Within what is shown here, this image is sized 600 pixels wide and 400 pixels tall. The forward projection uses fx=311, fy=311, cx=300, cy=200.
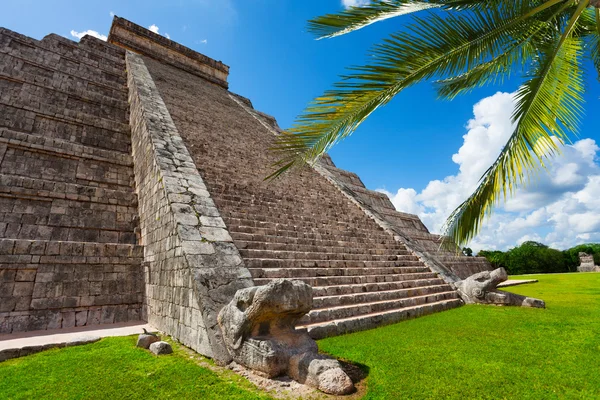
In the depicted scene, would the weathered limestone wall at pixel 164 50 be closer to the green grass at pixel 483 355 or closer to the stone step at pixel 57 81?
the stone step at pixel 57 81

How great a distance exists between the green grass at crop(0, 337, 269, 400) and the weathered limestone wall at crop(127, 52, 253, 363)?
0.43 metres

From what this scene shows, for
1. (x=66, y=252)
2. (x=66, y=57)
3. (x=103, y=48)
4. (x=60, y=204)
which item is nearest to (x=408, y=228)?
(x=66, y=252)

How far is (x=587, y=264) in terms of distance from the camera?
2680 centimetres

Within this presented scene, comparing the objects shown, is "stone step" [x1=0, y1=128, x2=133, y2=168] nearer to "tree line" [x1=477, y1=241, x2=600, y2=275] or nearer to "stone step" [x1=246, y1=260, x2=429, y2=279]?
"stone step" [x1=246, y1=260, x2=429, y2=279]

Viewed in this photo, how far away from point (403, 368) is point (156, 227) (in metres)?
4.75

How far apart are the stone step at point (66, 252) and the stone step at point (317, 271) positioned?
258cm

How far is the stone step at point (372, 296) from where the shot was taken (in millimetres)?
5258

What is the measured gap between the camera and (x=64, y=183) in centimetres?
642

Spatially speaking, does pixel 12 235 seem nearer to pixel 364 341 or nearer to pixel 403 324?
pixel 364 341

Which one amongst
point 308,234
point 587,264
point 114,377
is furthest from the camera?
point 587,264

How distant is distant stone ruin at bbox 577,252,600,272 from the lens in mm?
26141

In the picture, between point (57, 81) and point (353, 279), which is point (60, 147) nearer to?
point (57, 81)

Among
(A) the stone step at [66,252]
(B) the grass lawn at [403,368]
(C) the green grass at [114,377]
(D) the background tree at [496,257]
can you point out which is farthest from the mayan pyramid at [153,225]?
(D) the background tree at [496,257]

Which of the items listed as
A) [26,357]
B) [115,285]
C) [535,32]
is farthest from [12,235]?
[535,32]
